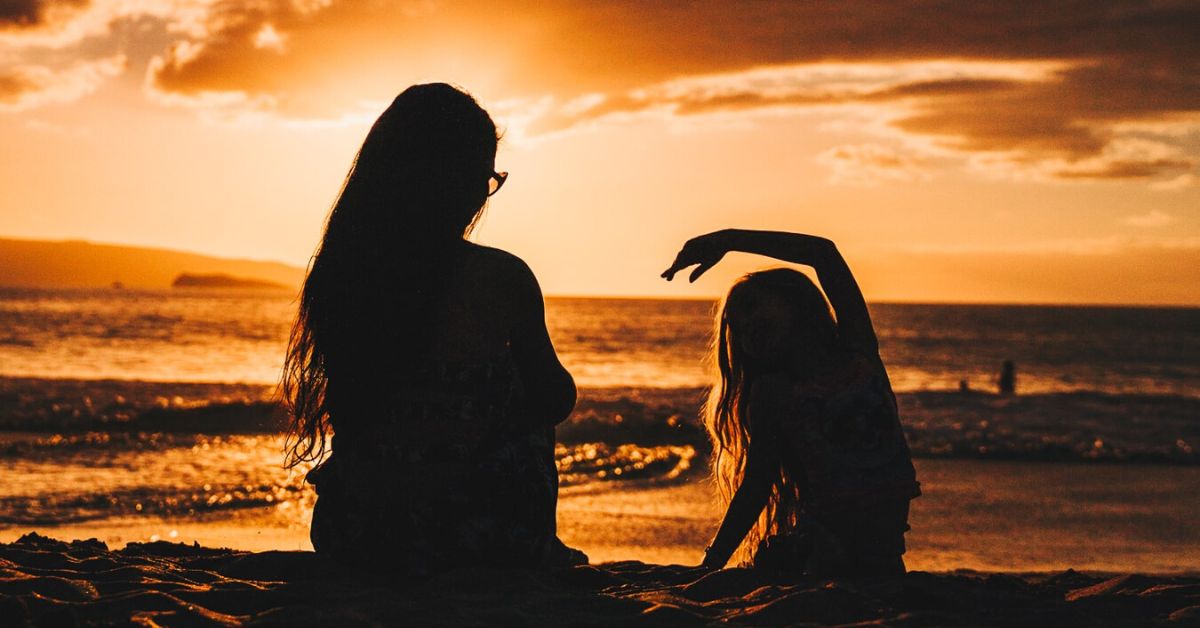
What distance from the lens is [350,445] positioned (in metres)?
3.55

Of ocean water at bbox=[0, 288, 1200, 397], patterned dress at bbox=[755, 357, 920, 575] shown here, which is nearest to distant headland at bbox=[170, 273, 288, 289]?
ocean water at bbox=[0, 288, 1200, 397]

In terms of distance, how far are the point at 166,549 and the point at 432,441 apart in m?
2.41

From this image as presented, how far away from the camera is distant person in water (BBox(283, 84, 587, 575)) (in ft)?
11.1

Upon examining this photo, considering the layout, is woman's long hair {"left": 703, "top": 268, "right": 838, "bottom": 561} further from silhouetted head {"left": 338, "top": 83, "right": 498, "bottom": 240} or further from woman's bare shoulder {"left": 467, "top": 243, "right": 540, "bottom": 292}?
silhouetted head {"left": 338, "top": 83, "right": 498, "bottom": 240}

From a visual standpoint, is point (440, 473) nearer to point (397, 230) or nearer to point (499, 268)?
point (499, 268)

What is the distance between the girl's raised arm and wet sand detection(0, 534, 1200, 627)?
93 cm

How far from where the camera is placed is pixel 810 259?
3906 mm

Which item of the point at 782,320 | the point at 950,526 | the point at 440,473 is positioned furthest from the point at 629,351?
the point at 440,473

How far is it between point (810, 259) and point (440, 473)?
165 centimetres

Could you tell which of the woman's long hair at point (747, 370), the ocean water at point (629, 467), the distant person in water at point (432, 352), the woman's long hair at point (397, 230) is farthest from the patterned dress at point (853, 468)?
the woman's long hair at point (397, 230)

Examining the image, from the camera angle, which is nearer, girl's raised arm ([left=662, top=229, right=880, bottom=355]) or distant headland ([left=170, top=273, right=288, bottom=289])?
girl's raised arm ([left=662, top=229, right=880, bottom=355])

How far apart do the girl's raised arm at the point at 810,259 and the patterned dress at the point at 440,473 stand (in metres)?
0.88

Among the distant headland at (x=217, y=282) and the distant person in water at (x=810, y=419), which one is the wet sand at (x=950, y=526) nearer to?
the distant person in water at (x=810, y=419)

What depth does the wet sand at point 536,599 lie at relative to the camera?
9.93ft
